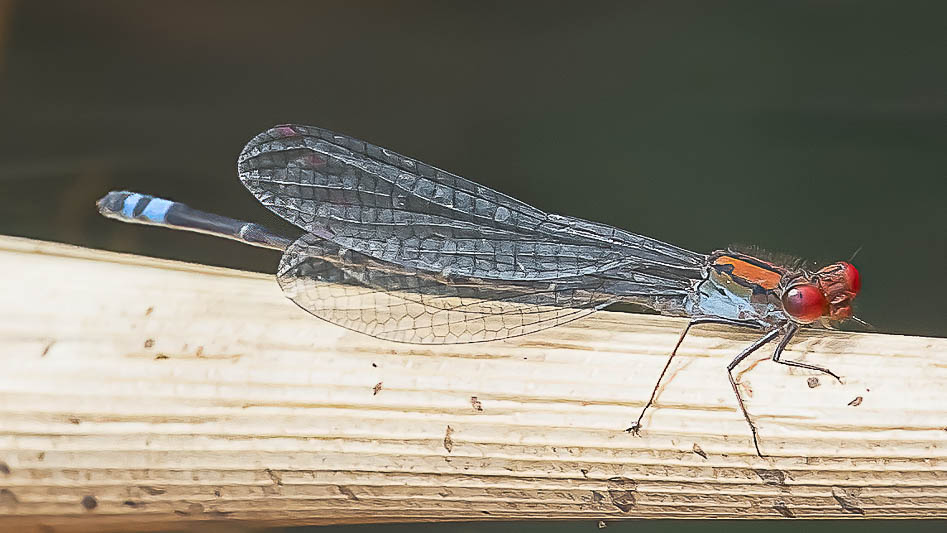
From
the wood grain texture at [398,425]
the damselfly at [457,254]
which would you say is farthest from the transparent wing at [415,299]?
the wood grain texture at [398,425]

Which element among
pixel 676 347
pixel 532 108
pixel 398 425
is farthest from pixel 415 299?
pixel 532 108

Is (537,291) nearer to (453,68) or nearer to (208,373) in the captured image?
(208,373)

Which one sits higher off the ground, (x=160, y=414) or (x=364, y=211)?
(x=364, y=211)

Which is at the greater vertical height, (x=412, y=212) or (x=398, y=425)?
(x=412, y=212)

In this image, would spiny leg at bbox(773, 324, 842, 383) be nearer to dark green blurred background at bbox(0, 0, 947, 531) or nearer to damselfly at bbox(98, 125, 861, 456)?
damselfly at bbox(98, 125, 861, 456)

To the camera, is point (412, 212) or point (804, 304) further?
point (412, 212)

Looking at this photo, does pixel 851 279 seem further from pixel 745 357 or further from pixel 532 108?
pixel 532 108

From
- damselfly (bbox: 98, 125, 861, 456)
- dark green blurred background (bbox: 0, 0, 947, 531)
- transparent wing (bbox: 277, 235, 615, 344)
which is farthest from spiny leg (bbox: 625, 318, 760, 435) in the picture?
dark green blurred background (bbox: 0, 0, 947, 531)

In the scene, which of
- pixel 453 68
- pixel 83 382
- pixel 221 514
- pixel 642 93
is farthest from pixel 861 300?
pixel 83 382
